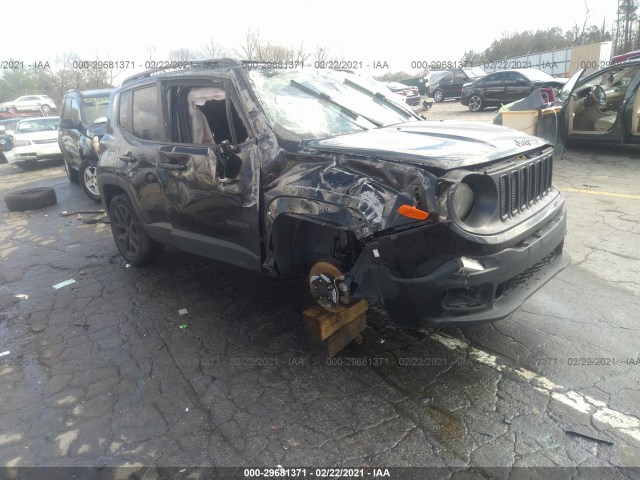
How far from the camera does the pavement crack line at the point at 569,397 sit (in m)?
2.42

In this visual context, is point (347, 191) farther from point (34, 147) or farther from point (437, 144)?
point (34, 147)

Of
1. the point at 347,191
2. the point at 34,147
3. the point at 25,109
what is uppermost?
the point at 25,109

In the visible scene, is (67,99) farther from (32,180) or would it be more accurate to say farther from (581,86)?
(581,86)

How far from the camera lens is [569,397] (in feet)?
8.71

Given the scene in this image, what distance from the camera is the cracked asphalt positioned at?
7.89ft

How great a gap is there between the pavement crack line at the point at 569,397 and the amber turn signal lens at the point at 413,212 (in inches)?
49.6

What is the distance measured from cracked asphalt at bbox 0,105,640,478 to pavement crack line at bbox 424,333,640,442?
10 millimetres

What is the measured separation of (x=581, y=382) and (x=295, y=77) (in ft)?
9.80

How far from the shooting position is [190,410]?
2795 mm

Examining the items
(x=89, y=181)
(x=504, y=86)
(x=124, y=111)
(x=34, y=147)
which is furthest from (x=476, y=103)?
(x=124, y=111)

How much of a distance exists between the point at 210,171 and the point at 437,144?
1.73 meters

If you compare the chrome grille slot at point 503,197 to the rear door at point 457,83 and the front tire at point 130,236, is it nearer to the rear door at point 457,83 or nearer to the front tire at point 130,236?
the front tire at point 130,236

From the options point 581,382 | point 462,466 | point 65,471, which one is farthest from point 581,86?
point 65,471

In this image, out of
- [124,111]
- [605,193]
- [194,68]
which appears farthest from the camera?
[605,193]
